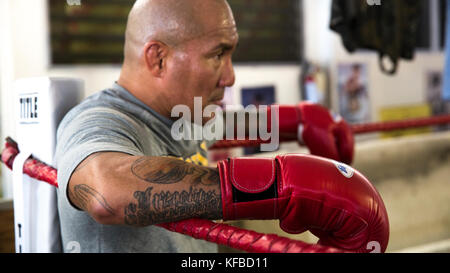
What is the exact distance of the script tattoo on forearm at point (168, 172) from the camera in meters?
0.59

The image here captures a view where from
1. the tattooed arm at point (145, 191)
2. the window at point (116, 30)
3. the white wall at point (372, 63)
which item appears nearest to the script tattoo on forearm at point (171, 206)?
the tattooed arm at point (145, 191)

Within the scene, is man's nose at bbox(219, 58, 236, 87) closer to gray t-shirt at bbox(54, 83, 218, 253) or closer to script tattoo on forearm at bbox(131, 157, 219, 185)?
gray t-shirt at bbox(54, 83, 218, 253)

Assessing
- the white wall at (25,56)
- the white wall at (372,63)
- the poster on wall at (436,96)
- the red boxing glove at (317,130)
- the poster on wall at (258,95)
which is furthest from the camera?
the poster on wall at (436,96)

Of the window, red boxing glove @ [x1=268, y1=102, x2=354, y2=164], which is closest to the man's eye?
red boxing glove @ [x1=268, y1=102, x2=354, y2=164]

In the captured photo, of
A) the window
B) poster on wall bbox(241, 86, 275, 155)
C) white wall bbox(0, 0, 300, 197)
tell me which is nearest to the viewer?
white wall bbox(0, 0, 300, 197)

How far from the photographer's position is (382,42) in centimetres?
232

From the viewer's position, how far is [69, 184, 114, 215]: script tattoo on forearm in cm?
57

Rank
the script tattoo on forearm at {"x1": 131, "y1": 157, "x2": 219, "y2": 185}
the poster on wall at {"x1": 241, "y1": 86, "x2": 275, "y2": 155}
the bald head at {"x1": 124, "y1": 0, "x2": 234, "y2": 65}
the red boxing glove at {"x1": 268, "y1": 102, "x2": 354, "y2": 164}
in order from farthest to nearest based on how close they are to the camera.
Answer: the poster on wall at {"x1": 241, "y1": 86, "x2": 275, "y2": 155} → the red boxing glove at {"x1": 268, "y1": 102, "x2": 354, "y2": 164} → the bald head at {"x1": 124, "y1": 0, "x2": 234, "y2": 65} → the script tattoo on forearm at {"x1": 131, "y1": 157, "x2": 219, "y2": 185}

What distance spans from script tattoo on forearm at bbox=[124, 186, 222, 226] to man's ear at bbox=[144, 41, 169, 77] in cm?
43

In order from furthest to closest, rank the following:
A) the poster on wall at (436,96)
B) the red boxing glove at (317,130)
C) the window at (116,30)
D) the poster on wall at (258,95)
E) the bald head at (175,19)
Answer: the poster on wall at (436,96) → the poster on wall at (258,95) → the window at (116,30) → the red boxing glove at (317,130) → the bald head at (175,19)

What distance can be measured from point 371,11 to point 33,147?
1.88 m

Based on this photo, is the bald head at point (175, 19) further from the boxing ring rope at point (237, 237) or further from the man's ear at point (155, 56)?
the boxing ring rope at point (237, 237)

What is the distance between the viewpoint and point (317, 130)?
1450 mm

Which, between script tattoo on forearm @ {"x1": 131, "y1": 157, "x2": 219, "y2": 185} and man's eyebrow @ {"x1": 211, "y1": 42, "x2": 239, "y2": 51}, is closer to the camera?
script tattoo on forearm @ {"x1": 131, "y1": 157, "x2": 219, "y2": 185}
